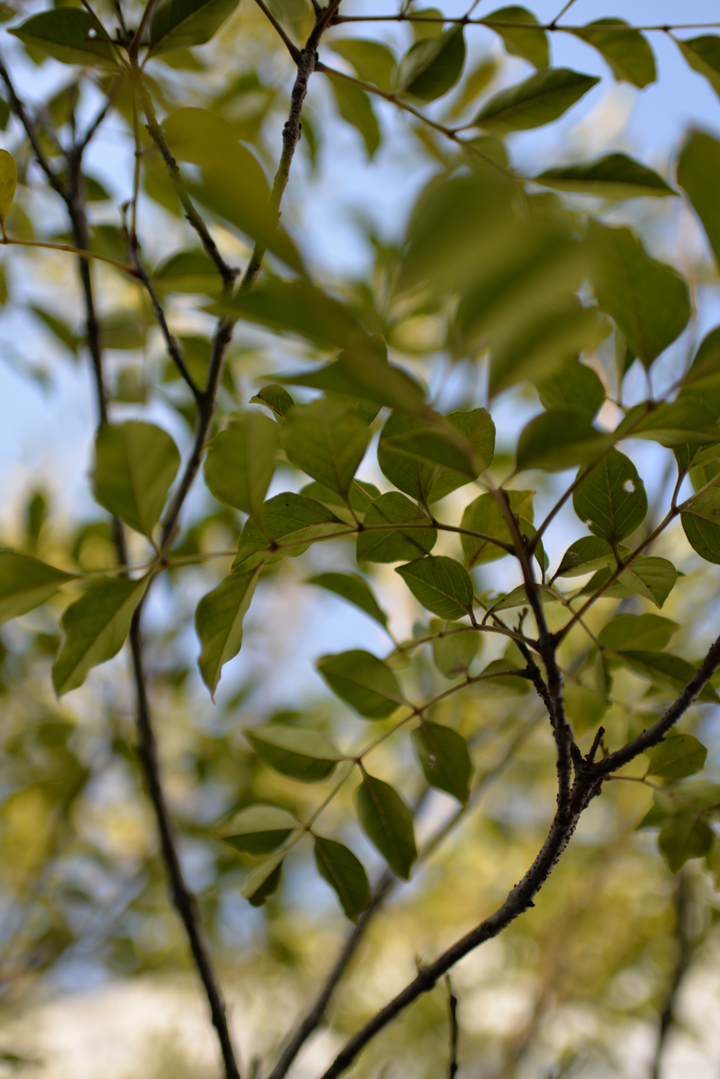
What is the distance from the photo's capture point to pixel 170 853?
17.2 inches

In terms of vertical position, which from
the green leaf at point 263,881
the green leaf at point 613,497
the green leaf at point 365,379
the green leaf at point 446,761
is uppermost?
the green leaf at point 365,379

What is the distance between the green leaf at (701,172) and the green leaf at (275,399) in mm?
140

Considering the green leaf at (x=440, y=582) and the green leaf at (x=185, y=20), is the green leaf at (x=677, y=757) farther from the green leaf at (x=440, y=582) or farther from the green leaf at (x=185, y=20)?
the green leaf at (x=185, y=20)

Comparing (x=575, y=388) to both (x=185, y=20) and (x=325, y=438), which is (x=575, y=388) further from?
(x=185, y=20)

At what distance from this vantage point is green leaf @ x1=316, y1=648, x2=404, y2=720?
30 centimetres

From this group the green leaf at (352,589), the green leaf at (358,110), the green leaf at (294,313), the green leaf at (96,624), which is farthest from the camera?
the green leaf at (358,110)

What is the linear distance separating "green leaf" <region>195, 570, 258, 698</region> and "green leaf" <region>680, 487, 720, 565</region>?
0.16 m

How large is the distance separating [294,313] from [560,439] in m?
0.07

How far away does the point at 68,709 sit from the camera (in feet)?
3.55

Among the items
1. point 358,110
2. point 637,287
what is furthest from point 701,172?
point 358,110

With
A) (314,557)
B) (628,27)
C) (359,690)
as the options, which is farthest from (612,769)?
(314,557)

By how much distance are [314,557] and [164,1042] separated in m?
0.97

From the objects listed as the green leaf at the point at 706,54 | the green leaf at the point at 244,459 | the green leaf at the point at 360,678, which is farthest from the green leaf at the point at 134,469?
the green leaf at the point at 706,54

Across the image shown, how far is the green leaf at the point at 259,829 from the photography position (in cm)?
30
